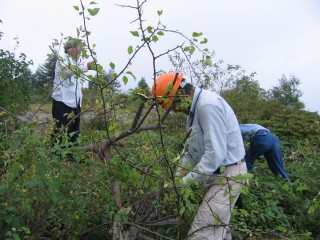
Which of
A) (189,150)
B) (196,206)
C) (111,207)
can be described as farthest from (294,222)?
(111,207)

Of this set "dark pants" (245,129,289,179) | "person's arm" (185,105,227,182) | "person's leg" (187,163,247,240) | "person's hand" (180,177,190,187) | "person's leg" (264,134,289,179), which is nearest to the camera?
"person's hand" (180,177,190,187)

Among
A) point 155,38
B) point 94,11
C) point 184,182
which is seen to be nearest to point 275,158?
point 184,182

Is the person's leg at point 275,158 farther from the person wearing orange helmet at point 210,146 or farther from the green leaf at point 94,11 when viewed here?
the green leaf at point 94,11

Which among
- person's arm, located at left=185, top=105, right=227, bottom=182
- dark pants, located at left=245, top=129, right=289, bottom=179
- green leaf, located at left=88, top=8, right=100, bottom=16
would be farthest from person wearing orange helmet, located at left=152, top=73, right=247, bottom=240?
dark pants, located at left=245, top=129, right=289, bottom=179

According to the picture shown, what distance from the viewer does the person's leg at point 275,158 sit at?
5.84 meters

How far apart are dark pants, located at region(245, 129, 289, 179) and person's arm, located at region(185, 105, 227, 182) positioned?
105 inches

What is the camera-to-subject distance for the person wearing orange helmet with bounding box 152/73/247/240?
3.07 m

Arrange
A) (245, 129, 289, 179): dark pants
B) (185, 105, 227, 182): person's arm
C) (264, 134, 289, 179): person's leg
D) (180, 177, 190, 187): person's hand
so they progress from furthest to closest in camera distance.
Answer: (264, 134, 289, 179): person's leg < (245, 129, 289, 179): dark pants < (185, 105, 227, 182): person's arm < (180, 177, 190, 187): person's hand

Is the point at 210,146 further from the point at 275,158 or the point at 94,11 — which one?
the point at 275,158

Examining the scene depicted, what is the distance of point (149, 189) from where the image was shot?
3.29 metres

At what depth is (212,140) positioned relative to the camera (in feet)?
10.0

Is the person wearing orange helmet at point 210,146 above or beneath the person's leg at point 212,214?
above

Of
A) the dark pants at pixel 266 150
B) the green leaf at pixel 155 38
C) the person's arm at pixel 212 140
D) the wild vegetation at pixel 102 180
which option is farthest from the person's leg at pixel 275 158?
the green leaf at pixel 155 38

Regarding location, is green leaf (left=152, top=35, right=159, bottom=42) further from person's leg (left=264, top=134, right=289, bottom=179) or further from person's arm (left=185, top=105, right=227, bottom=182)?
person's leg (left=264, top=134, right=289, bottom=179)
